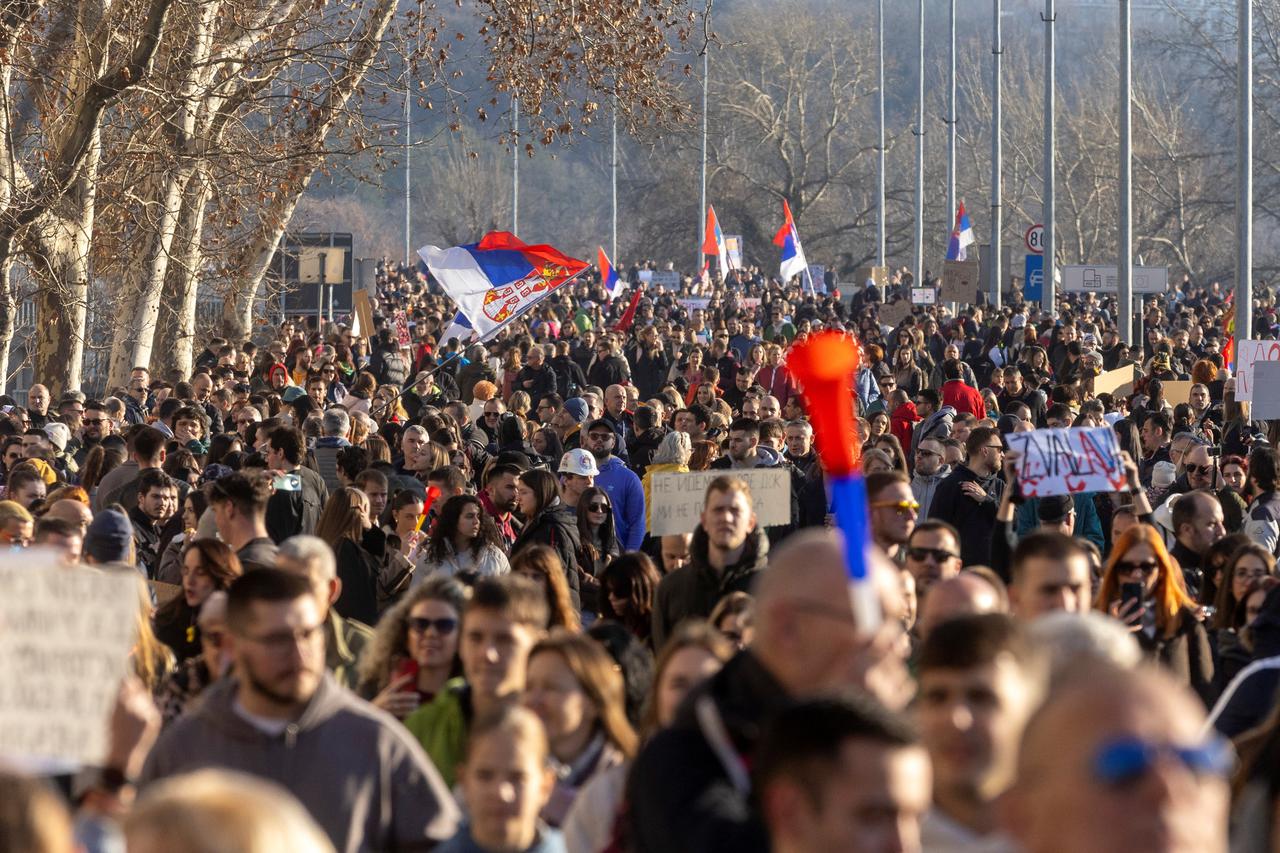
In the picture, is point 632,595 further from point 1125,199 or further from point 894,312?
point 894,312

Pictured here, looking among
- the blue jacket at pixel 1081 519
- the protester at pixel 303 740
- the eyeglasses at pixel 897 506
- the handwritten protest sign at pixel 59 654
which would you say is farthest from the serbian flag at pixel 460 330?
the handwritten protest sign at pixel 59 654

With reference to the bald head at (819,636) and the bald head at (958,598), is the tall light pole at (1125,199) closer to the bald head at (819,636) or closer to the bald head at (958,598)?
the bald head at (958,598)

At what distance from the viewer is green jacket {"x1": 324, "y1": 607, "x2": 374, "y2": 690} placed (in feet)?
21.5

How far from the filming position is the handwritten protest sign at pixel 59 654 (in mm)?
3828

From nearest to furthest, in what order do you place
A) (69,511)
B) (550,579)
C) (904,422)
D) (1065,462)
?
(550,579) → (69,511) → (1065,462) → (904,422)

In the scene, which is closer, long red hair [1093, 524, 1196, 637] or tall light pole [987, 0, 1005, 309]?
long red hair [1093, 524, 1196, 637]

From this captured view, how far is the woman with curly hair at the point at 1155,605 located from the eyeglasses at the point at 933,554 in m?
0.53

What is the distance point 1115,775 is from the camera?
254cm

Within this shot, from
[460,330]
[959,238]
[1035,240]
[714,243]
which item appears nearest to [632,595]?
[460,330]

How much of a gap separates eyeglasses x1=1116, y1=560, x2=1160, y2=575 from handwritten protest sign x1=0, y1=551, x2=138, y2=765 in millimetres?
3760

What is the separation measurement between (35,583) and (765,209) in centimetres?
7230

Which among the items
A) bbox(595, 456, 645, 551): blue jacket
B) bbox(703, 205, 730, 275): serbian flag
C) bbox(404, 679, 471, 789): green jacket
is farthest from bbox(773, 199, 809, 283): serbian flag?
bbox(404, 679, 471, 789): green jacket

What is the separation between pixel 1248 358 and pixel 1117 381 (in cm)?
663

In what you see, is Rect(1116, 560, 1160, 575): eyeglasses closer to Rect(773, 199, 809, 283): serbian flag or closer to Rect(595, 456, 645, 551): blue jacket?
Rect(595, 456, 645, 551): blue jacket
